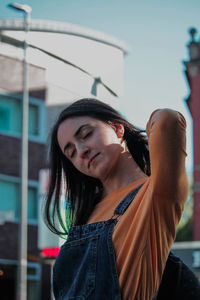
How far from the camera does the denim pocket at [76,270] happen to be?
881 mm

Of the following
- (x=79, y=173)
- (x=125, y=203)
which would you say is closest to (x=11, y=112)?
(x=79, y=173)

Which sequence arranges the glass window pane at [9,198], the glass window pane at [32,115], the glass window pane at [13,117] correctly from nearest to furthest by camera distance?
1. the glass window pane at [13,117]
2. the glass window pane at [32,115]
3. the glass window pane at [9,198]

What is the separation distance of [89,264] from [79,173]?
0.31m

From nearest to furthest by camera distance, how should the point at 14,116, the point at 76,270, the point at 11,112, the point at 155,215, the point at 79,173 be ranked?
the point at 155,215, the point at 76,270, the point at 79,173, the point at 11,112, the point at 14,116

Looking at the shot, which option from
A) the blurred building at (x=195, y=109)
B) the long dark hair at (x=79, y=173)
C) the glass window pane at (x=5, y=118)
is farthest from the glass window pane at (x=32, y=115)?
the blurred building at (x=195, y=109)

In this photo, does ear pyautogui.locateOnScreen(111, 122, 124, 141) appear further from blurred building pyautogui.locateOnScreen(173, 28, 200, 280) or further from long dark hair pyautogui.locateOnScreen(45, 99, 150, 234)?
blurred building pyautogui.locateOnScreen(173, 28, 200, 280)

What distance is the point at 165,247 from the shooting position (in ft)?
2.76

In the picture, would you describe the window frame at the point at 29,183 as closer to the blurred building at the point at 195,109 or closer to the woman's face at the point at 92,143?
the blurred building at the point at 195,109

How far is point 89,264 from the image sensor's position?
889mm

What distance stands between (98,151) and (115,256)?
0.66ft

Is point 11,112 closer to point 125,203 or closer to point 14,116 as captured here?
point 14,116

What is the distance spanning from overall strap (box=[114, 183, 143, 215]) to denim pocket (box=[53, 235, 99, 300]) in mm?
57

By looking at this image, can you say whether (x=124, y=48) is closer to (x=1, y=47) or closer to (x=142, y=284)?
(x=1, y=47)

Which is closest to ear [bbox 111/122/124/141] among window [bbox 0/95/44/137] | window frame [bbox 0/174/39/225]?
window [bbox 0/95/44/137]
